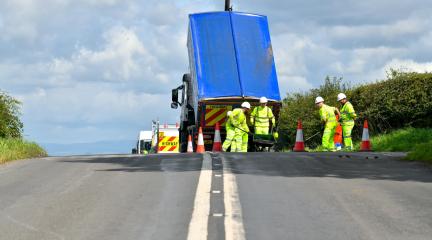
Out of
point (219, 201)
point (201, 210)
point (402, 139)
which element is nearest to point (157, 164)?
point (219, 201)

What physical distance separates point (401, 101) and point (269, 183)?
16.0 m

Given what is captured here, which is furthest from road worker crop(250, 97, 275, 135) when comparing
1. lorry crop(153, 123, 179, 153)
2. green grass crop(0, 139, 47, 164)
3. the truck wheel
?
lorry crop(153, 123, 179, 153)

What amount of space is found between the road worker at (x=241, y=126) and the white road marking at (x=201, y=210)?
31.4ft

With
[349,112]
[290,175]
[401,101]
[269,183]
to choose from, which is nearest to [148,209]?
[269,183]

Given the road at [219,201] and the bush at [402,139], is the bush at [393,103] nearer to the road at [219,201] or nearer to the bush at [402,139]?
the bush at [402,139]

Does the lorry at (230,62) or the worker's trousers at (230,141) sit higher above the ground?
the lorry at (230,62)

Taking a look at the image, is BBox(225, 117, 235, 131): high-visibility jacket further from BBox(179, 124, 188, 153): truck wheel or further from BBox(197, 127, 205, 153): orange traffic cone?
BBox(179, 124, 188, 153): truck wheel

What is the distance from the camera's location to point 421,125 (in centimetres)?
2562

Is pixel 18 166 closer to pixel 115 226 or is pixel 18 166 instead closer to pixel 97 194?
pixel 97 194

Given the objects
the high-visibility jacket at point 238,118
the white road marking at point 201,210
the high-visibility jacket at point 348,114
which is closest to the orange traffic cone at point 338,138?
the high-visibility jacket at point 348,114

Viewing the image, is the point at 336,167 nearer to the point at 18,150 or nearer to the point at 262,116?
the point at 262,116

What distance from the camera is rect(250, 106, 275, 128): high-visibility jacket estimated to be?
22.3 meters

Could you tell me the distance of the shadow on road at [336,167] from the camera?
1252cm

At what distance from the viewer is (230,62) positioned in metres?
22.5
